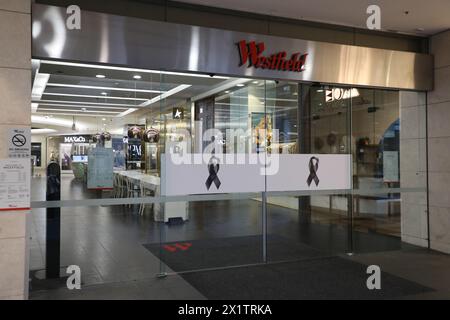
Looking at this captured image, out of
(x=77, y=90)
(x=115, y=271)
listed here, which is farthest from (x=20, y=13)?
(x=115, y=271)

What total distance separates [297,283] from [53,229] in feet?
10.5

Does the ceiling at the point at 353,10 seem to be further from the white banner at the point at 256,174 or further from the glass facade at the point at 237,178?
the white banner at the point at 256,174

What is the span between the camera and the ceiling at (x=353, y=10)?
18.1 ft

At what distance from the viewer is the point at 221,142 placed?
5.99 m

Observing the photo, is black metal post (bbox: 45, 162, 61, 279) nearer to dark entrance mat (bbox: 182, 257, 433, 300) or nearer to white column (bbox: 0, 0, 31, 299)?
white column (bbox: 0, 0, 31, 299)

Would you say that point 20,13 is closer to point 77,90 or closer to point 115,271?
point 77,90

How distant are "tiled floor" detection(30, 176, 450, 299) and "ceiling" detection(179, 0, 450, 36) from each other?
2.87 m

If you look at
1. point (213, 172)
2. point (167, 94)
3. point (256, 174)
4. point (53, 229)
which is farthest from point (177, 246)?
point (167, 94)

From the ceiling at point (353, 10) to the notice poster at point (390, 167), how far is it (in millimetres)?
2233

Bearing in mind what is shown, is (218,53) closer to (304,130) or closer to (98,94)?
(98,94)

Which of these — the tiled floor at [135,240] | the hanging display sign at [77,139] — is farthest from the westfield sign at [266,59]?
the hanging display sign at [77,139]

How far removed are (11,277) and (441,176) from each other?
6.60 m

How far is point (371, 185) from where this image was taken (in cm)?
713

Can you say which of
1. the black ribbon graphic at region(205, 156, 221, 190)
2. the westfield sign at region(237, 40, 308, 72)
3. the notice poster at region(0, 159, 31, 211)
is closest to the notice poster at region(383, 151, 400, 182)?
the westfield sign at region(237, 40, 308, 72)
